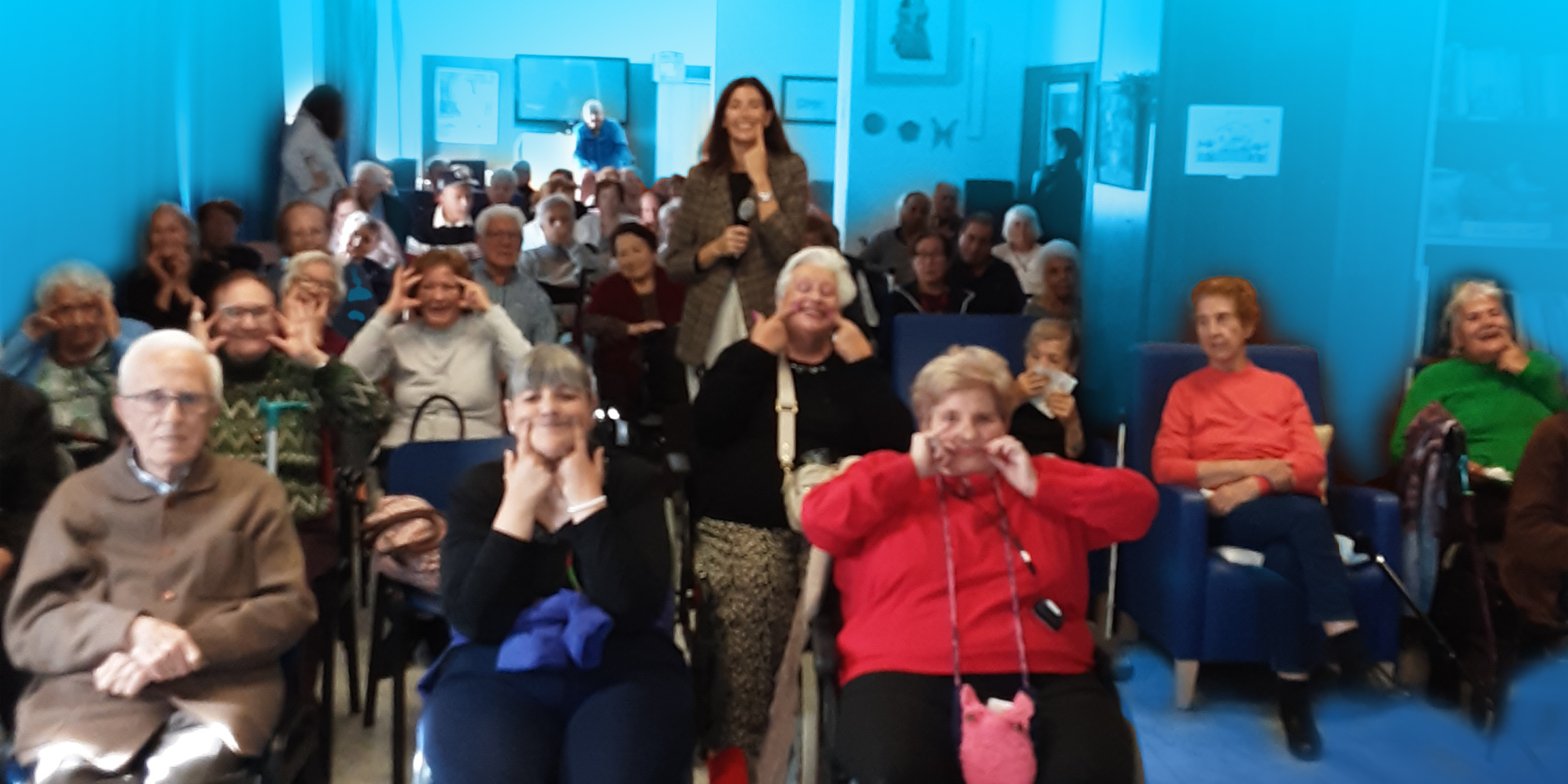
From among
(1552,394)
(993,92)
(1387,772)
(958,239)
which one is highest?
(993,92)

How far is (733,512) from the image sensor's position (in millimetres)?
2986

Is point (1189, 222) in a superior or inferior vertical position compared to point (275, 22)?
inferior

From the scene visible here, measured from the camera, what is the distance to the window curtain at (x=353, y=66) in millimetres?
5602

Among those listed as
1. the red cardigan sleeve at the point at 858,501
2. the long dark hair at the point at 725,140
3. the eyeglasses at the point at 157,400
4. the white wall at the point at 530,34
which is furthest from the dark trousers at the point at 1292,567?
the white wall at the point at 530,34

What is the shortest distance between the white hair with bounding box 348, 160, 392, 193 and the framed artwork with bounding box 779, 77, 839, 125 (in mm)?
2054

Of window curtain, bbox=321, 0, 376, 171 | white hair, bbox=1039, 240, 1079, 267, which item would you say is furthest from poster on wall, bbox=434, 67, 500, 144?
white hair, bbox=1039, 240, 1079, 267

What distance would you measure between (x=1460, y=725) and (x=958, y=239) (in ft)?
9.26

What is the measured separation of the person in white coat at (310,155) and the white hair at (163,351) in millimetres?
3255

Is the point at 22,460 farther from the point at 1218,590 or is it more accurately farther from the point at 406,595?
the point at 1218,590

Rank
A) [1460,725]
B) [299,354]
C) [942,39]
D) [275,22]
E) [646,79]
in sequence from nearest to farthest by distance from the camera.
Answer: [299,354] → [1460,725] → [275,22] → [942,39] → [646,79]

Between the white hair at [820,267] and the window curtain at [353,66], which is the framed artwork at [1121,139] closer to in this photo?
the white hair at [820,267]

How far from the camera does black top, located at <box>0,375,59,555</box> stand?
258 cm

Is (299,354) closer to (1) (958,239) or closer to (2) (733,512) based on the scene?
(2) (733,512)

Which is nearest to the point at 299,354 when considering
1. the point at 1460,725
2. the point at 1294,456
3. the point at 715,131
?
the point at 715,131
